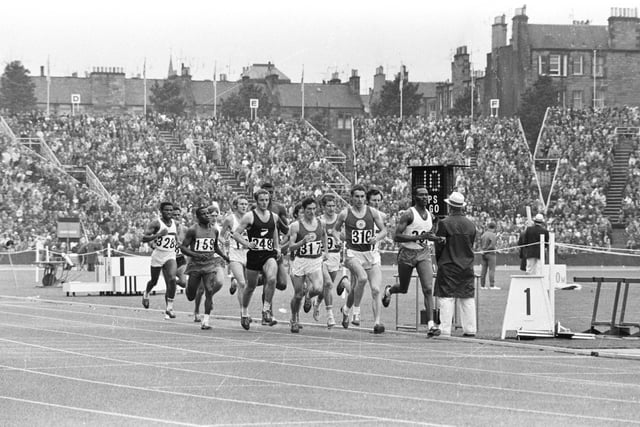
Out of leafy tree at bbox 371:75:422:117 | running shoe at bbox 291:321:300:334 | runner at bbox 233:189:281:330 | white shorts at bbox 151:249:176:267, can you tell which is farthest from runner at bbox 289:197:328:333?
leafy tree at bbox 371:75:422:117

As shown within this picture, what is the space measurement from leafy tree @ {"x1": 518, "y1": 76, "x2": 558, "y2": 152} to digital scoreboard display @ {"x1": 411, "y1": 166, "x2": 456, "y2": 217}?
68.0 meters

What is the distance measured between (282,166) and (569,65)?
1572 inches

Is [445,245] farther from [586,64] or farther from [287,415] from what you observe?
[586,64]

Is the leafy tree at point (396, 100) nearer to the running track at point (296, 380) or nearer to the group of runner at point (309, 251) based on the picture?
the group of runner at point (309, 251)

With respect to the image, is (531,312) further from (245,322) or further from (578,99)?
(578,99)

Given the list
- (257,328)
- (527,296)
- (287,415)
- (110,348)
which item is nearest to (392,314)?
(257,328)

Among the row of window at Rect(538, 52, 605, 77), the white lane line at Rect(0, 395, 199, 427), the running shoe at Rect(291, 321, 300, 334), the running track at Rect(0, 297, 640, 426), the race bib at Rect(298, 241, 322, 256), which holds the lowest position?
the white lane line at Rect(0, 395, 199, 427)

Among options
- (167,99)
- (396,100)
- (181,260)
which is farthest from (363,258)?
(167,99)

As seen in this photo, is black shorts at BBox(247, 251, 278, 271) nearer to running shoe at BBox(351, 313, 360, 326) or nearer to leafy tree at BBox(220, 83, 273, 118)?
running shoe at BBox(351, 313, 360, 326)

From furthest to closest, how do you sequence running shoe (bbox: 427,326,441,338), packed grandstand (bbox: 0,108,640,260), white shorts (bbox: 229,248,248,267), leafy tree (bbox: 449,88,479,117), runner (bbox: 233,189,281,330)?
leafy tree (bbox: 449,88,479,117), packed grandstand (bbox: 0,108,640,260), white shorts (bbox: 229,248,248,267), runner (bbox: 233,189,281,330), running shoe (bbox: 427,326,441,338)

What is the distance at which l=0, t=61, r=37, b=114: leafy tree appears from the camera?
114625mm

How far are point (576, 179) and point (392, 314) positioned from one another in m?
39.2

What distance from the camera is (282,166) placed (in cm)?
6394

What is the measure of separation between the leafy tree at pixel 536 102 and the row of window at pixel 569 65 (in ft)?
14.8
